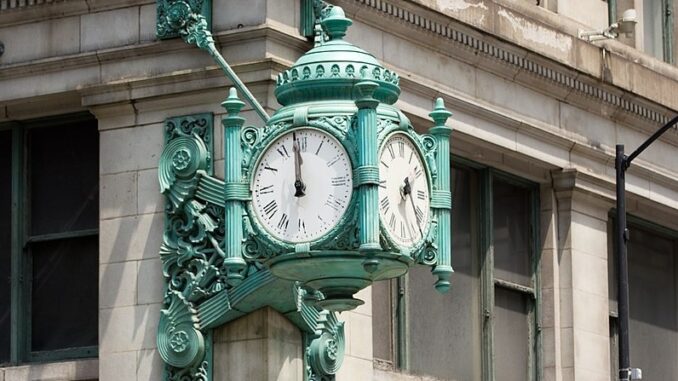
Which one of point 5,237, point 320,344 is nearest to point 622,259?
point 320,344

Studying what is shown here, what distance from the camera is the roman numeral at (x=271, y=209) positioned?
2261 centimetres

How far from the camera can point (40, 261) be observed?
2723 cm

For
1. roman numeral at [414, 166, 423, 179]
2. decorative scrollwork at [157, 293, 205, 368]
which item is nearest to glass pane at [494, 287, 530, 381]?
decorative scrollwork at [157, 293, 205, 368]

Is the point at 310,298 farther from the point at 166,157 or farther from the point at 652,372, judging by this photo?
the point at 652,372

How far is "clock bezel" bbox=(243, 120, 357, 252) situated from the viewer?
22.3 metres

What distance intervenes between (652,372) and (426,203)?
1029cm

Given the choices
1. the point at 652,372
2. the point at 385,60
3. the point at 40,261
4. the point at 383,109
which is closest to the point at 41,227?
the point at 40,261

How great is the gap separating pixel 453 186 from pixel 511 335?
1.94m

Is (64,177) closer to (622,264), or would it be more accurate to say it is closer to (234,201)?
(234,201)

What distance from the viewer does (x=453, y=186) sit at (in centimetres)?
2933

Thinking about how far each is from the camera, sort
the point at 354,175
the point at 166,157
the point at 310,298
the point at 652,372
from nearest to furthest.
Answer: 1. the point at 354,175
2. the point at 310,298
3. the point at 166,157
4. the point at 652,372

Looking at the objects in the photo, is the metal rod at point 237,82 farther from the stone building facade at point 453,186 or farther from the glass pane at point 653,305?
the glass pane at point 653,305

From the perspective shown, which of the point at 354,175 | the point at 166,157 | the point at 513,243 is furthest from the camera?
the point at 513,243

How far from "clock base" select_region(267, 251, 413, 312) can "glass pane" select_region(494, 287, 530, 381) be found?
7.13 meters
